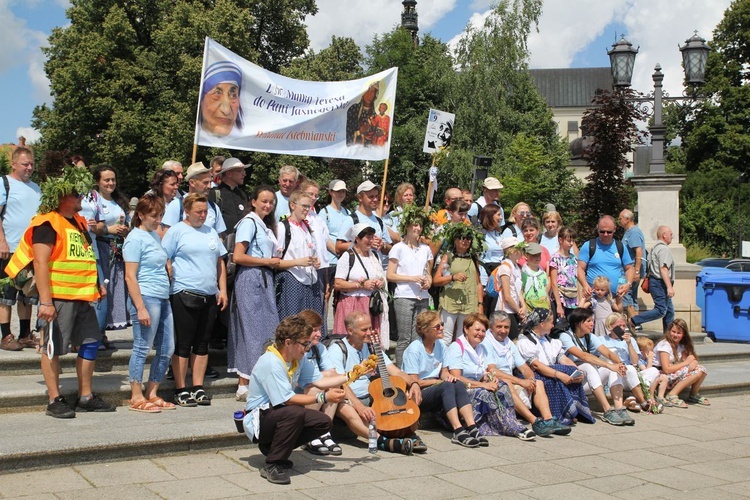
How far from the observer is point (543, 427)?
784 cm

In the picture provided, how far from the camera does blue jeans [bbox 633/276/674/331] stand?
12688mm

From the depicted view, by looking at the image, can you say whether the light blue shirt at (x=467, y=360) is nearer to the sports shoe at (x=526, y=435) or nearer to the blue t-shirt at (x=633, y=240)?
the sports shoe at (x=526, y=435)

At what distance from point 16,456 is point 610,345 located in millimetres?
6293

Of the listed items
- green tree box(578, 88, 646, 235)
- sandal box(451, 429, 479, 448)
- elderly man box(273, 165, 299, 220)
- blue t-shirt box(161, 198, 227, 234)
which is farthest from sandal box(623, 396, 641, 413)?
green tree box(578, 88, 646, 235)

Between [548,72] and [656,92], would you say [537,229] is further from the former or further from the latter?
[548,72]

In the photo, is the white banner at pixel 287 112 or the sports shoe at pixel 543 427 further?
the white banner at pixel 287 112

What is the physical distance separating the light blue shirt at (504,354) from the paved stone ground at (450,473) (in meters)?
0.85

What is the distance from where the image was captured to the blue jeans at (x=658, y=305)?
12688 mm

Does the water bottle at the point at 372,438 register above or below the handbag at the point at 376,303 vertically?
below

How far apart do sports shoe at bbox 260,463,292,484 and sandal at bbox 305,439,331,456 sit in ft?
2.49

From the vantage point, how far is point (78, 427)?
6.46 meters

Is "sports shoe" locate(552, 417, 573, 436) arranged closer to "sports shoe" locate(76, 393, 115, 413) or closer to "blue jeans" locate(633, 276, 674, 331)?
"sports shoe" locate(76, 393, 115, 413)

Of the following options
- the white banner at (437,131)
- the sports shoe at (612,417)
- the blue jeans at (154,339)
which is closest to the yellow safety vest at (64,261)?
the blue jeans at (154,339)

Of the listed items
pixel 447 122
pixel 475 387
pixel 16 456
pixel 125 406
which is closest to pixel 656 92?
pixel 447 122
